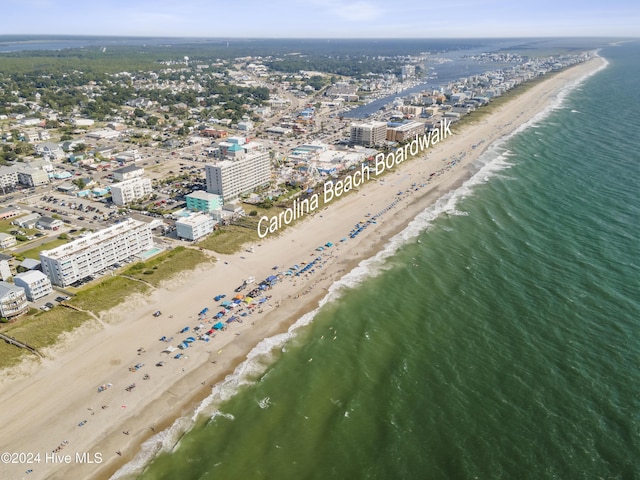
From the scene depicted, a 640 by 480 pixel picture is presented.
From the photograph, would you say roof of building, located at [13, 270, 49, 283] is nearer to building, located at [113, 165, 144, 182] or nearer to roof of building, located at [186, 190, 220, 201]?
roof of building, located at [186, 190, 220, 201]

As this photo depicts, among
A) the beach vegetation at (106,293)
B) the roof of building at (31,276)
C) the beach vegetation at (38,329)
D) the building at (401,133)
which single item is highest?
the building at (401,133)

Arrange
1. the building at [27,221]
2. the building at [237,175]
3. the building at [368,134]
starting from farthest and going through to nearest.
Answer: the building at [368,134] → the building at [237,175] → the building at [27,221]

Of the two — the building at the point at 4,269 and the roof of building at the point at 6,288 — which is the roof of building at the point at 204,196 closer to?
the building at the point at 4,269

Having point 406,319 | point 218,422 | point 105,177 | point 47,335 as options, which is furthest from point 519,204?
point 105,177

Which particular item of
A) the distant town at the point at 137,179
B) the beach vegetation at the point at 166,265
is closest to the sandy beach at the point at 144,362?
the beach vegetation at the point at 166,265

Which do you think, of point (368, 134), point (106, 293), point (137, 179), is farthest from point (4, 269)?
point (368, 134)

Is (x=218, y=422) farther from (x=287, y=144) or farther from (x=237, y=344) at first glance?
(x=287, y=144)
